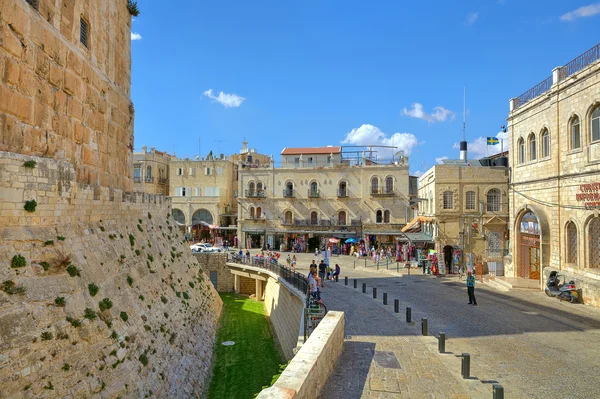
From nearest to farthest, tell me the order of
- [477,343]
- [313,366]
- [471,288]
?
[313,366] < [477,343] < [471,288]

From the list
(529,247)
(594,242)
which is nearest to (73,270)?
(594,242)

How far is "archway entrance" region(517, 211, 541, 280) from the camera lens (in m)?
20.1

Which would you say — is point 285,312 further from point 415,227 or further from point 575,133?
point 415,227

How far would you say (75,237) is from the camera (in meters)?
9.23

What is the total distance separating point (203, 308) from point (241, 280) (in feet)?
41.1

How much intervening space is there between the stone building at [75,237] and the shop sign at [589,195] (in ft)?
54.4

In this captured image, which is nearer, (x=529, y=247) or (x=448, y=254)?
(x=529, y=247)

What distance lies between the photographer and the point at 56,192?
27.8 ft

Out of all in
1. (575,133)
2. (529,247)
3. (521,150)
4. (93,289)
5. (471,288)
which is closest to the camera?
(93,289)

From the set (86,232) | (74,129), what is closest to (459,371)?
(86,232)

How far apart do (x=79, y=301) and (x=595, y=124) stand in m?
19.3

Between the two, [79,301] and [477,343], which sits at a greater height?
[79,301]

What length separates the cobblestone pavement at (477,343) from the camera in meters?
7.66

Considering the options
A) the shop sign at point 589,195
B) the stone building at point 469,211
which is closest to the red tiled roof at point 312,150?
the stone building at point 469,211
